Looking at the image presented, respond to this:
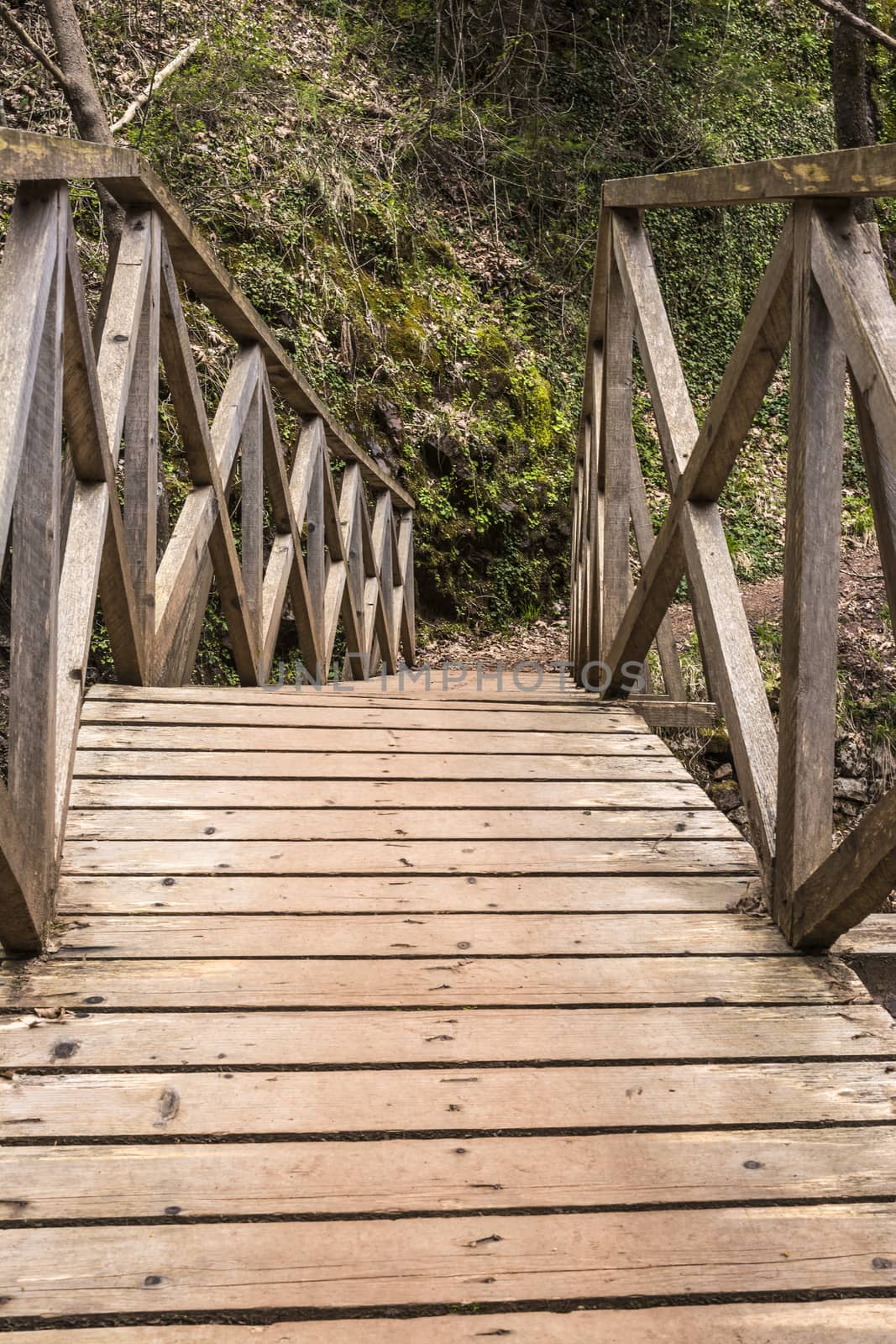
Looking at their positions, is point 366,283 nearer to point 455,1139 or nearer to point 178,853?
point 178,853

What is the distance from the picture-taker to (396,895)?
1938mm

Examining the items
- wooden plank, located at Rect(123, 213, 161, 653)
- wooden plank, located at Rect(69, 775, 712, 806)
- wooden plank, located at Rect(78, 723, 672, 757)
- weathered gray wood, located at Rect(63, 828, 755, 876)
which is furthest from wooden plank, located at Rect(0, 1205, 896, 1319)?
wooden plank, located at Rect(123, 213, 161, 653)

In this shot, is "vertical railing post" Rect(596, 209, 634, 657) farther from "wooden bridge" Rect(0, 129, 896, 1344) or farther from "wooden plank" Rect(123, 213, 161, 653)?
"wooden plank" Rect(123, 213, 161, 653)

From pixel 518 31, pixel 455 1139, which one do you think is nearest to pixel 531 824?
pixel 455 1139

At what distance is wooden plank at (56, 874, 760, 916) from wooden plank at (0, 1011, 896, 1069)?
0.31 metres

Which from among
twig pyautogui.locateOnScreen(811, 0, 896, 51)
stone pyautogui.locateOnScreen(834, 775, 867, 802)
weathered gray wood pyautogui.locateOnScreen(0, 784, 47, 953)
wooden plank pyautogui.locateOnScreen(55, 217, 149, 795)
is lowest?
stone pyautogui.locateOnScreen(834, 775, 867, 802)

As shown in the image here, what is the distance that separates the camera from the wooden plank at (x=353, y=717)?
257cm

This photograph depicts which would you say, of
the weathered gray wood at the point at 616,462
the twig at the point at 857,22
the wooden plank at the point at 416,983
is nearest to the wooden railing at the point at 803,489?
the wooden plank at the point at 416,983

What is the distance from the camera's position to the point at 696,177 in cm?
239

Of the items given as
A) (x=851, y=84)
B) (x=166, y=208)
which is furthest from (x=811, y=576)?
(x=851, y=84)

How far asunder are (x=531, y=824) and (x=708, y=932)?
50 centimetres

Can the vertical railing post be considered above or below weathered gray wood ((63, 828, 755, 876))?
above

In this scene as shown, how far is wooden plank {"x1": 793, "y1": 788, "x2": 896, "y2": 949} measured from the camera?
1526 millimetres

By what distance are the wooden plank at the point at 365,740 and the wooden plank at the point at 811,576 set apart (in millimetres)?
822
